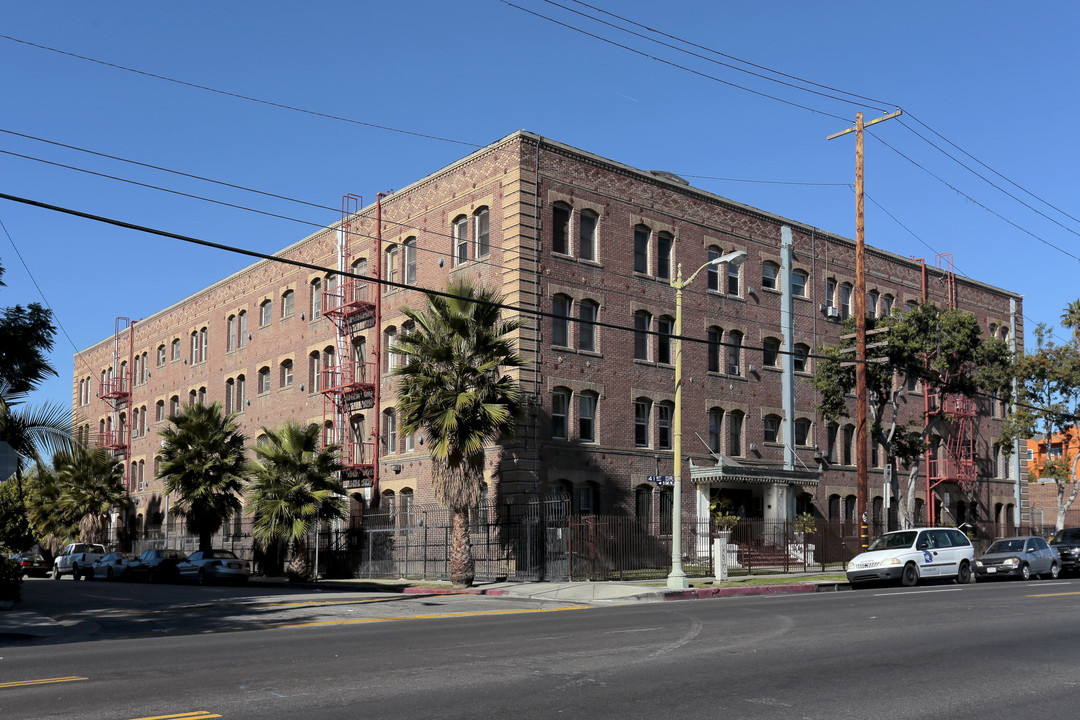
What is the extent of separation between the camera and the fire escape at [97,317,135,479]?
59.0 m

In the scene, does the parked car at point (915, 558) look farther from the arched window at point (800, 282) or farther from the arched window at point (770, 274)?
the arched window at point (800, 282)

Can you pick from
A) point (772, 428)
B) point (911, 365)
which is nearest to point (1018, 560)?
point (911, 365)

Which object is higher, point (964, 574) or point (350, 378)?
point (350, 378)

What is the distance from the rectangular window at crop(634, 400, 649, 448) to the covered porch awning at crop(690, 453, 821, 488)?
2.16 m

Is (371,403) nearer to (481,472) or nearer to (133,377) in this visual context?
(481,472)

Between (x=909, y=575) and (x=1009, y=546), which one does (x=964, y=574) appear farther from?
(x=1009, y=546)

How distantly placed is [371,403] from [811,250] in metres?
19.1

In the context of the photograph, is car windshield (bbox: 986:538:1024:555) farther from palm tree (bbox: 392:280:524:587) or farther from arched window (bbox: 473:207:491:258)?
arched window (bbox: 473:207:491:258)

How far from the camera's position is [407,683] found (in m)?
9.88

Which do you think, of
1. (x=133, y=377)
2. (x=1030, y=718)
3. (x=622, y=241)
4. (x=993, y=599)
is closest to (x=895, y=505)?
(x=622, y=241)

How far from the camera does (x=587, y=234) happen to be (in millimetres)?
34625

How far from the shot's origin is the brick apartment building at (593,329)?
3275 centimetres

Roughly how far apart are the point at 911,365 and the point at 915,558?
12342mm

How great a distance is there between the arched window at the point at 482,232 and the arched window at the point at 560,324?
2791 millimetres
